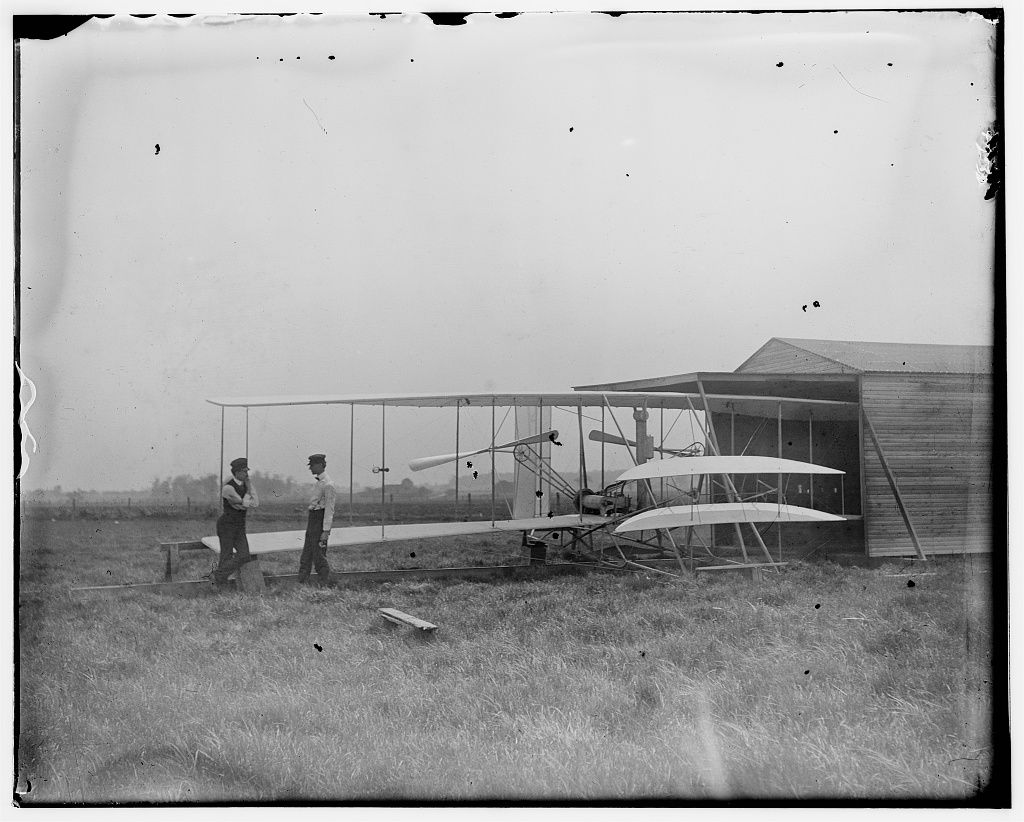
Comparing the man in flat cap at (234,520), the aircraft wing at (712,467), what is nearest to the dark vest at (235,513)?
the man in flat cap at (234,520)

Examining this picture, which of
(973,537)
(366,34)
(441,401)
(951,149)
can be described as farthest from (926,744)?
(366,34)

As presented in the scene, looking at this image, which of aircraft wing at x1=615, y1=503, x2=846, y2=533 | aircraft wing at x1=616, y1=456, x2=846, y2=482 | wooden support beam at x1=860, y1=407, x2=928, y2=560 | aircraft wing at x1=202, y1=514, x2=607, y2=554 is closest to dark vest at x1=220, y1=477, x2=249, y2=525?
aircraft wing at x1=202, y1=514, x2=607, y2=554

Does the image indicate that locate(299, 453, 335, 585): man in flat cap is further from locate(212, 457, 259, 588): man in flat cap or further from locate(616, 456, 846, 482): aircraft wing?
locate(616, 456, 846, 482): aircraft wing

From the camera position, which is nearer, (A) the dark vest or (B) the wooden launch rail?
(A) the dark vest

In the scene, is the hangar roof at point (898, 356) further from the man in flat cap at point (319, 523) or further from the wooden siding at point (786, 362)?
the man in flat cap at point (319, 523)

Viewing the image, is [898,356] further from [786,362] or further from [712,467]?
[712,467]

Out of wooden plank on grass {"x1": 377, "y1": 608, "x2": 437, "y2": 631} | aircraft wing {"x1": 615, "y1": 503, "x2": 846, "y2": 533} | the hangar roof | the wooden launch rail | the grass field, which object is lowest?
the grass field
